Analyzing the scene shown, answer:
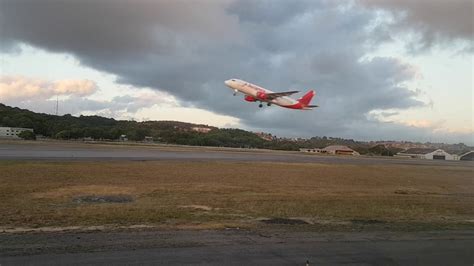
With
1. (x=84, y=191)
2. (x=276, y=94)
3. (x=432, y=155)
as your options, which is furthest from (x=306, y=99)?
(x=432, y=155)

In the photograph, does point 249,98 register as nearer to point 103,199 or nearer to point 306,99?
point 306,99

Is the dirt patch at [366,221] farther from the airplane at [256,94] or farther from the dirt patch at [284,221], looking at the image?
the airplane at [256,94]

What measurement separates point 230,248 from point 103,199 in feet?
42.9

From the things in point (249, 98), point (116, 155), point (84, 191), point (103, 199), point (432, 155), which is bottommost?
point (103, 199)

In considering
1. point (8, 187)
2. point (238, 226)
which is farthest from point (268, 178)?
point (238, 226)

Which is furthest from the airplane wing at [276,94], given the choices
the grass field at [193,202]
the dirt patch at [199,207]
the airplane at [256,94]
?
the dirt patch at [199,207]

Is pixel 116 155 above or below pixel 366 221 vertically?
above

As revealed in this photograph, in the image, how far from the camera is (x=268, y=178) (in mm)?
38844

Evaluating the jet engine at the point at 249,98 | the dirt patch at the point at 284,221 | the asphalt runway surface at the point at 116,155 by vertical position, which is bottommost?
the dirt patch at the point at 284,221

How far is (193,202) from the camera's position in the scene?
76.8 ft

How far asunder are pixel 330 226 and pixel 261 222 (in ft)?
8.12

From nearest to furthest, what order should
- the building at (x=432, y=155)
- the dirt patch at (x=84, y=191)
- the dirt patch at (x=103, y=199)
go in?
the dirt patch at (x=103, y=199), the dirt patch at (x=84, y=191), the building at (x=432, y=155)

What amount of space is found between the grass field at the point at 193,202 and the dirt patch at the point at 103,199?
0.39 meters

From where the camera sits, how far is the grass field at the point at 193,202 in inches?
688
